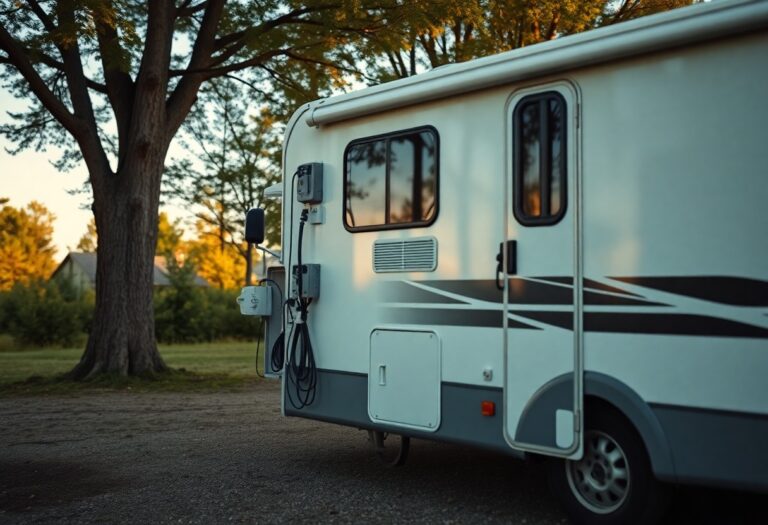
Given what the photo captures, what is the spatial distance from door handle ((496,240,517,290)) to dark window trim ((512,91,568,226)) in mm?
159

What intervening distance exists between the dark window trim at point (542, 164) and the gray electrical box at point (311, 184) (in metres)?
1.88

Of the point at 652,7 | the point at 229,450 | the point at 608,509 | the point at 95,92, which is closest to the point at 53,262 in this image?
the point at 95,92

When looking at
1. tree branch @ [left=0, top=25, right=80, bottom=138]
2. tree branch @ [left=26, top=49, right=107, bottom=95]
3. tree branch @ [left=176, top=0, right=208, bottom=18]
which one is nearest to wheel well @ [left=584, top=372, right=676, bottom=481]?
tree branch @ [left=0, top=25, right=80, bottom=138]

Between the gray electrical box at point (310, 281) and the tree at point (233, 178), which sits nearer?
the gray electrical box at point (310, 281)

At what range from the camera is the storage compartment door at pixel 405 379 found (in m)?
5.61

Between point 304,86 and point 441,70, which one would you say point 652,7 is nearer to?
point 304,86

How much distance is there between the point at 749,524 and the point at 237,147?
75.7ft

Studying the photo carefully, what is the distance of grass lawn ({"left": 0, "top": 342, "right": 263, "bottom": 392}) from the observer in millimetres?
12969

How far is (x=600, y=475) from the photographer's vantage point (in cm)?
482

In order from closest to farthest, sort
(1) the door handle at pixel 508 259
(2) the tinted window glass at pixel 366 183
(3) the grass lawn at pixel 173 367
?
(1) the door handle at pixel 508 259 < (2) the tinted window glass at pixel 366 183 < (3) the grass lawn at pixel 173 367

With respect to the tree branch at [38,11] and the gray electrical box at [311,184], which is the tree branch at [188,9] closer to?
the tree branch at [38,11]

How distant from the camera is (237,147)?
26.5 metres

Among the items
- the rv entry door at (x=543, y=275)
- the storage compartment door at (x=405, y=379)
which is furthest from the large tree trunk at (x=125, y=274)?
the rv entry door at (x=543, y=275)

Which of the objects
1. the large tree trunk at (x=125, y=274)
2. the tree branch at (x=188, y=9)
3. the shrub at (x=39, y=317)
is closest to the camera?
the large tree trunk at (x=125, y=274)
